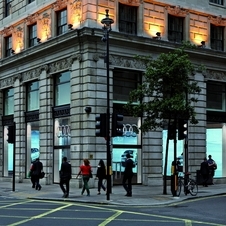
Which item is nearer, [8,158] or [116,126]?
[116,126]

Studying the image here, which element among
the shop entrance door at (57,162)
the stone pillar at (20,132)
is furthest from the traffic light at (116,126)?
the stone pillar at (20,132)

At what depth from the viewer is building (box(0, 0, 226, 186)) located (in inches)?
1032

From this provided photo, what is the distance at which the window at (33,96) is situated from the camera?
31.0m

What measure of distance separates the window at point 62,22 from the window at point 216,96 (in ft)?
33.3

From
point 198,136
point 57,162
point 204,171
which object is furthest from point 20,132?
point 204,171

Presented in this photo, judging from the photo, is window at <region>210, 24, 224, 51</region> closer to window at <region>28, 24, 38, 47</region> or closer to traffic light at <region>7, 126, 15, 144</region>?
window at <region>28, 24, 38, 47</region>

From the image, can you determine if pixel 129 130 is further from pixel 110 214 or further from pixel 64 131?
pixel 110 214

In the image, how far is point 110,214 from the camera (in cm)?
1490

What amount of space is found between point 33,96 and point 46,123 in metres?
3.15

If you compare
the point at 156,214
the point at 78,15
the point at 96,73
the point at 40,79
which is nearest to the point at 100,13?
the point at 78,15

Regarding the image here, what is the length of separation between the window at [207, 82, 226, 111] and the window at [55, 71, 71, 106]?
374 inches

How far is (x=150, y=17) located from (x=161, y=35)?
51.1 inches

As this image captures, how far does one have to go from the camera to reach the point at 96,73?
26.1m

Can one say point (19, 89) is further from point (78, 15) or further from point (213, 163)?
point (213, 163)
